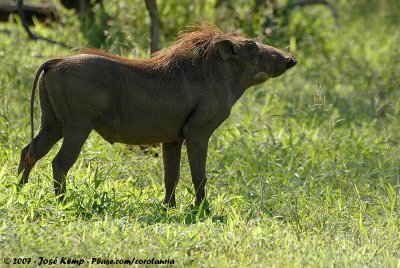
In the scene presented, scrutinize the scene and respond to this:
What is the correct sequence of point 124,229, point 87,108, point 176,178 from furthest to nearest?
point 176,178 < point 87,108 < point 124,229

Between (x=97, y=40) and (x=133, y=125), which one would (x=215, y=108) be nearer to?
(x=133, y=125)

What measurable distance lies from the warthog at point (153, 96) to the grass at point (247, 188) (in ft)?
0.95

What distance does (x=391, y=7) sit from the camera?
16.4 m

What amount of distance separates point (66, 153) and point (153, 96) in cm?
74

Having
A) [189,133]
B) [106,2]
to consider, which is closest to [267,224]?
[189,133]

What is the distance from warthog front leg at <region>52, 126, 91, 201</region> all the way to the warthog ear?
3.88 feet

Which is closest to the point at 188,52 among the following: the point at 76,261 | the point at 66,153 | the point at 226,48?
the point at 226,48

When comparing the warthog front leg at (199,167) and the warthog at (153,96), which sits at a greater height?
the warthog at (153,96)

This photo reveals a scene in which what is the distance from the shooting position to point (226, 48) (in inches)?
268

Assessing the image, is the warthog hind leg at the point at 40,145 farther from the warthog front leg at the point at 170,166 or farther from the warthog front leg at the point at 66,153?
the warthog front leg at the point at 170,166

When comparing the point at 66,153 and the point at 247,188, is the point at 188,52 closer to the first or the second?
the point at 66,153

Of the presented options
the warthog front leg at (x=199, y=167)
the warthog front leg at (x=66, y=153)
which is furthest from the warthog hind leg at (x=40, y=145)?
the warthog front leg at (x=199, y=167)

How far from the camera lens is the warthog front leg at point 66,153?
6.27m

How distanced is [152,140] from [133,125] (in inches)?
8.4
